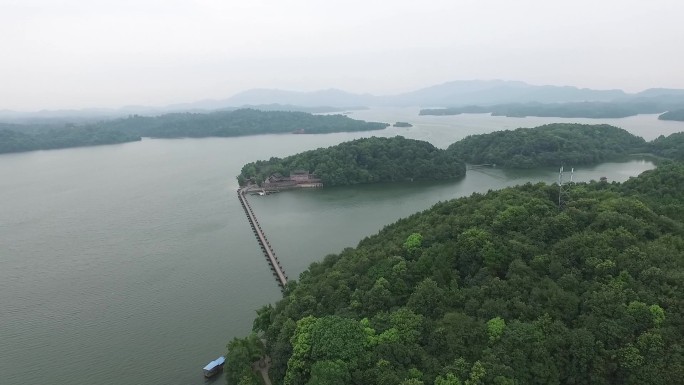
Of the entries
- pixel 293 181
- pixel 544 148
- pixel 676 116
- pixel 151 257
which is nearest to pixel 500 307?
pixel 151 257

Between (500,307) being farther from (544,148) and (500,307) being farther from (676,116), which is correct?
(676,116)

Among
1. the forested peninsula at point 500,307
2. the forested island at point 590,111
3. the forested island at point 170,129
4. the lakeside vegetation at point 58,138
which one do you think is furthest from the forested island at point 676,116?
the lakeside vegetation at point 58,138

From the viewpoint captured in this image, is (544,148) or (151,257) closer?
(151,257)

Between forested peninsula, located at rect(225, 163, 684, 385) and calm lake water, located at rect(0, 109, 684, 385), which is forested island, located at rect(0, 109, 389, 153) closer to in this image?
calm lake water, located at rect(0, 109, 684, 385)

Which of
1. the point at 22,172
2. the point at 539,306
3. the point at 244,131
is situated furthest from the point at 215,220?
the point at 244,131

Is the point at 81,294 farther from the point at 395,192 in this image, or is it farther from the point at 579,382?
the point at 395,192

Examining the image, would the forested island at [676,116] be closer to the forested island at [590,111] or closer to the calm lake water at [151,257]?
the forested island at [590,111]

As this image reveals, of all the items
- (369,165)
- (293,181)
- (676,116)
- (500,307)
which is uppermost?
(676,116)
